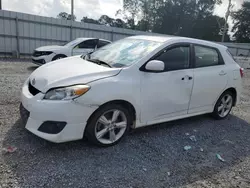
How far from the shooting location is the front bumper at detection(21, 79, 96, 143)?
2877 mm

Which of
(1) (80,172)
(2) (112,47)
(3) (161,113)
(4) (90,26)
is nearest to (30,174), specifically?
(1) (80,172)

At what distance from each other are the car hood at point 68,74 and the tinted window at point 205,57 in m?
1.70

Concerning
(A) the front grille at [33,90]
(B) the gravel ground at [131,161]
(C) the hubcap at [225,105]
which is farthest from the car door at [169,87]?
(A) the front grille at [33,90]

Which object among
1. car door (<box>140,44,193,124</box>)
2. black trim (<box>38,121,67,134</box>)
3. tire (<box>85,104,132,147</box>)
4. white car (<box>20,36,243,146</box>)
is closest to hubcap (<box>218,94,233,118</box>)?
white car (<box>20,36,243,146</box>)

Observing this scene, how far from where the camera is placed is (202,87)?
4.28 m

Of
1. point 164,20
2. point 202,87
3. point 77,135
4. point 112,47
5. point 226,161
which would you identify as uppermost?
point 164,20

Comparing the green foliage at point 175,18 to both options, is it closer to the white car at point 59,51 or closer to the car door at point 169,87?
the white car at point 59,51

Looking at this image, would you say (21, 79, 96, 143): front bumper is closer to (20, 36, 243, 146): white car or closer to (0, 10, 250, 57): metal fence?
(20, 36, 243, 146): white car

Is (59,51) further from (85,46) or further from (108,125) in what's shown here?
(108,125)

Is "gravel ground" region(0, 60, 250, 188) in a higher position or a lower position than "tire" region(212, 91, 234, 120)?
lower

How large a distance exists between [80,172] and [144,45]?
88.9 inches

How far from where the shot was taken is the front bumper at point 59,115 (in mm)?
2877

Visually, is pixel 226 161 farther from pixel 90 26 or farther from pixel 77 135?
pixel 90 26

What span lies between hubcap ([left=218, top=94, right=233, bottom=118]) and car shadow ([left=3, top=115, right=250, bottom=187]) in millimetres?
823
